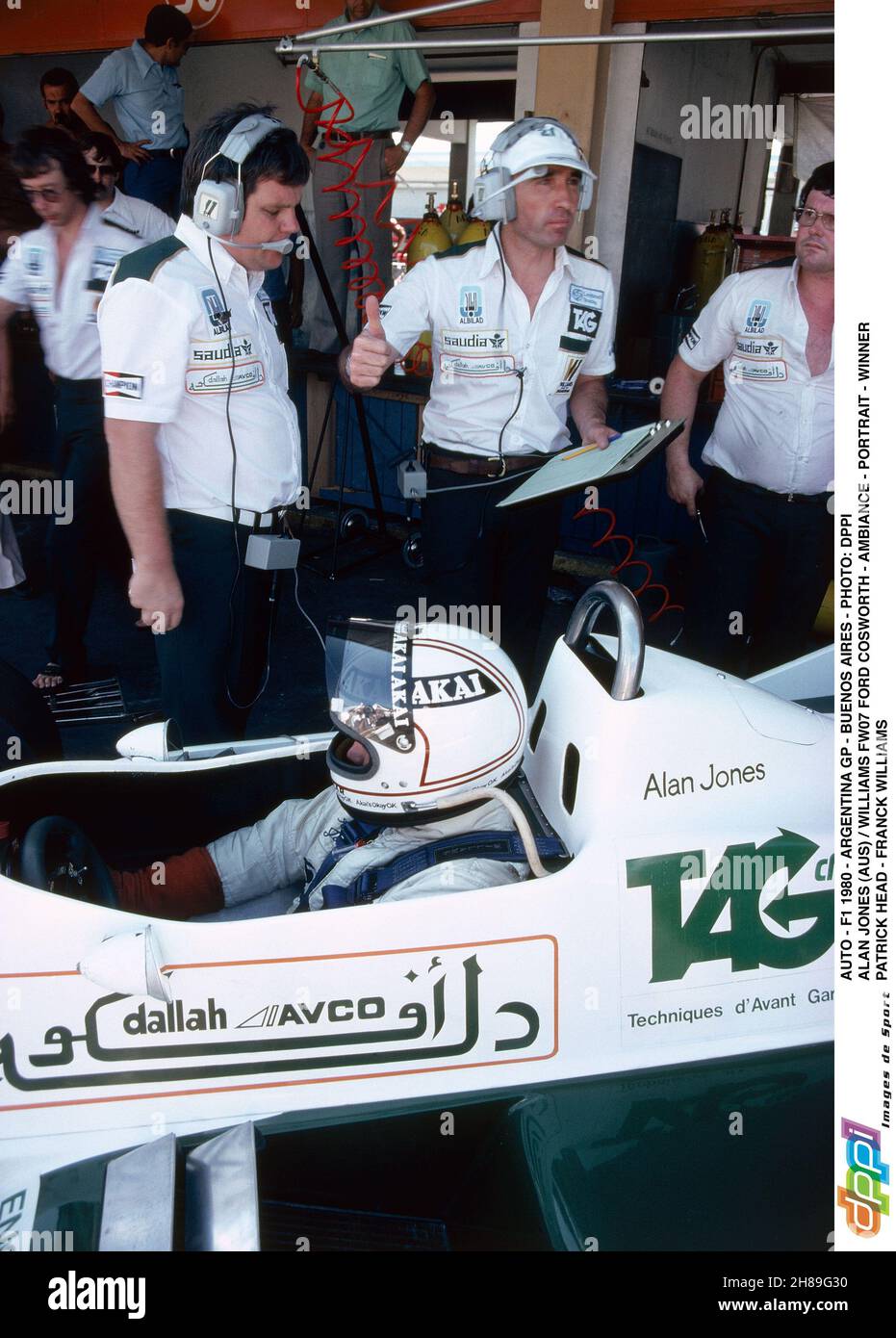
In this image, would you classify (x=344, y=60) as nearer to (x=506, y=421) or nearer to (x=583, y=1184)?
(x=506, y=421)

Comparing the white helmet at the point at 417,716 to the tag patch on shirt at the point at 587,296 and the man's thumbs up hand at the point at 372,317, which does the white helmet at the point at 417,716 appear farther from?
the tag patch on shirt at the point at 587,296

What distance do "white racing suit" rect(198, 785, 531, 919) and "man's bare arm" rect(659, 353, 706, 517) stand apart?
151 centimetres

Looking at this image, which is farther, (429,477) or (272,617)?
(429,477)

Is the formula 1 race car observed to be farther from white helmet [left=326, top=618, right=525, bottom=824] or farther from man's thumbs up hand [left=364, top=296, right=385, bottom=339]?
man's thumbs up hand [left=364, top=296, right=385, bottom=339]

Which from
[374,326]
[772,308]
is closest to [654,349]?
[772,308]

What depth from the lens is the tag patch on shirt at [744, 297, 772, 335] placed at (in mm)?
2941

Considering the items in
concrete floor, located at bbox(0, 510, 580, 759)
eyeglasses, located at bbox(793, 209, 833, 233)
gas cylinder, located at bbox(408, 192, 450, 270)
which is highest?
gas cylinder, located at bbox(408, 192, 450, 270)

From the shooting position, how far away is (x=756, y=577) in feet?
10.1

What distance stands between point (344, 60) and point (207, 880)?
14.3ft

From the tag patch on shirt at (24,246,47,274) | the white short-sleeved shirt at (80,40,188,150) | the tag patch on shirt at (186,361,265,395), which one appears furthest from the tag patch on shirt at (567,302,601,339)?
the white short-sleeved shirt at (80,40,188,150)

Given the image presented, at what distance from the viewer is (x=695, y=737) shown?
1.95 metres
